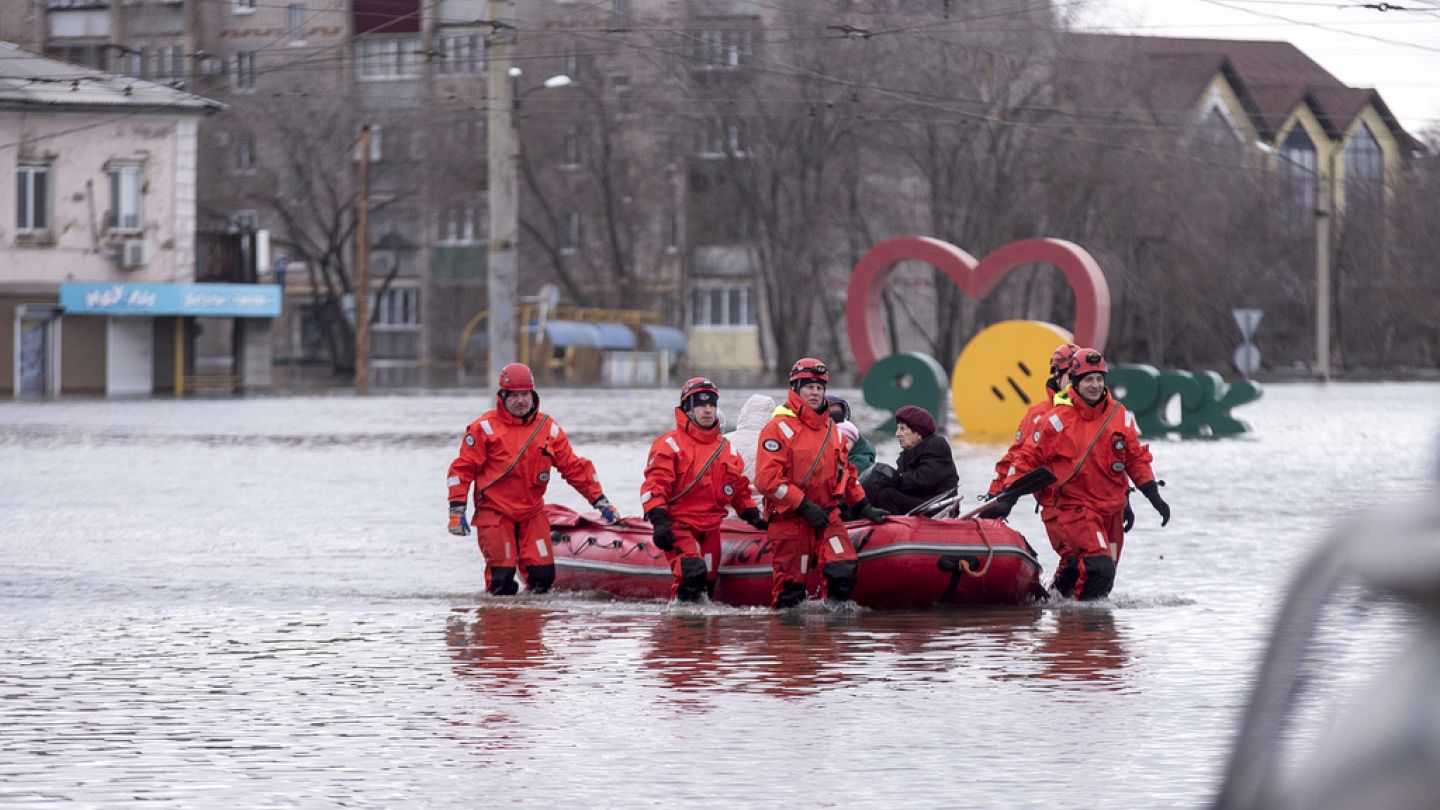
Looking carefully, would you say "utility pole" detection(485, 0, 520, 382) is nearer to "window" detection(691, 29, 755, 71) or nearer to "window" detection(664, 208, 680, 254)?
"window" detection(691, 29, 755, 71)

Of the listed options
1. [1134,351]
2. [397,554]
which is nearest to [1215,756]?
[397,554]

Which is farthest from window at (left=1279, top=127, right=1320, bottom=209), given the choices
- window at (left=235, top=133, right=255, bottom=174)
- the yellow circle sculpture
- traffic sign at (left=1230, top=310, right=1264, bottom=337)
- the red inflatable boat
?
the red inflatable boat

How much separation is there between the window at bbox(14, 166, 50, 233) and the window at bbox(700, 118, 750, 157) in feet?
61.0

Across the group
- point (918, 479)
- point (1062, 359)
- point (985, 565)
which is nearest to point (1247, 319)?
point (1062, 359)

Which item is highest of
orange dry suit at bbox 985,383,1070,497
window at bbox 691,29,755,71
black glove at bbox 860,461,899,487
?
window at bbox 691,29,755,71

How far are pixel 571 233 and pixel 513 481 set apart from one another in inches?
2799

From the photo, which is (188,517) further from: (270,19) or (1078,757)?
(270,19)

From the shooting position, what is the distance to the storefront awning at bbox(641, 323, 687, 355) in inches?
3120

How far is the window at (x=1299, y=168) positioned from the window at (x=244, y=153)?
1349 inches

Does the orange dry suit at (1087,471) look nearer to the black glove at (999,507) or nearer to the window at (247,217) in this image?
the black glove at (999,507)

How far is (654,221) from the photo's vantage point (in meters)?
83.6


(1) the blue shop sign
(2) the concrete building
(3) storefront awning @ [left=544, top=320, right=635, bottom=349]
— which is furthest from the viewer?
(3) storefront awning @ [left=544, top=320, right=635, bottom=349]

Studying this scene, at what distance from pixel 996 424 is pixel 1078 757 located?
95.0ft

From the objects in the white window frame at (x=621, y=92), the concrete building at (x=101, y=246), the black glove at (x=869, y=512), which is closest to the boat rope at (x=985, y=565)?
the black glove at (x=869, y=512)
